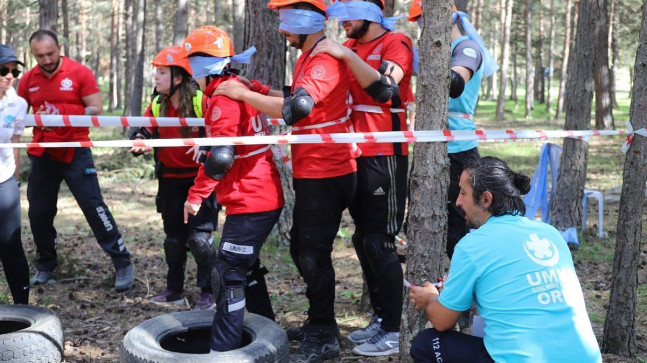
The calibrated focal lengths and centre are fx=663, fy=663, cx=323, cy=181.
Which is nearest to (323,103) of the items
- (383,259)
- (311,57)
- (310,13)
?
(311,57)

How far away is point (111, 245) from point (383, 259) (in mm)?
3092

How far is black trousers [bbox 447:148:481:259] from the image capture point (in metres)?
5.18

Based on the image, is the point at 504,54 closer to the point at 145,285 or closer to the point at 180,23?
the point at 180,23

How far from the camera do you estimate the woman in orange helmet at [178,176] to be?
5.68 meters

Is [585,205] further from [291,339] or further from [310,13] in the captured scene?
[310,13]

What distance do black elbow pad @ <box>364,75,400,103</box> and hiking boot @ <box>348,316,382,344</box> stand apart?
5.63ft

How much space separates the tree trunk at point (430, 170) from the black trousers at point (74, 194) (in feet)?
11.9

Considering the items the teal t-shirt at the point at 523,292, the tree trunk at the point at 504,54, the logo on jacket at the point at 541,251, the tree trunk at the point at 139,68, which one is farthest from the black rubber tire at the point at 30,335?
the tree trunk at the point at 504,54

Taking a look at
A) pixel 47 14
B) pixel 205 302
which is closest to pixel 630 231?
pixel 205 302

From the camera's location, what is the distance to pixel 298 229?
4.61m

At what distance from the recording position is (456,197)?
5.20m

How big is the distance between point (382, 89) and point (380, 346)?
1.85 m

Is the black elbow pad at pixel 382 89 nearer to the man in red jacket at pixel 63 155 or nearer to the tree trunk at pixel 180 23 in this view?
the man in red jacket at pixel 63 155

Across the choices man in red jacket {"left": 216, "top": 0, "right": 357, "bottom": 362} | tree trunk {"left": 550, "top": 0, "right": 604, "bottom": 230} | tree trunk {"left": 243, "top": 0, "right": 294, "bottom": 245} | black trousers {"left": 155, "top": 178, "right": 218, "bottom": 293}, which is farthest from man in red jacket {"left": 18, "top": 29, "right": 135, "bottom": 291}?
tree trunk {"left": 550, "top": 0, "right": 604, "bottom": 230}
